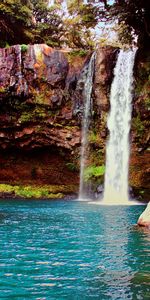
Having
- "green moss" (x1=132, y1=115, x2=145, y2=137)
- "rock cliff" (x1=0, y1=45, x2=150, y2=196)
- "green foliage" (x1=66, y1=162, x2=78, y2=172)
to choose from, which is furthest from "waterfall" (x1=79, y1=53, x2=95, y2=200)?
"green moss" (x1=132, y1=115, x2=145, y2=137)

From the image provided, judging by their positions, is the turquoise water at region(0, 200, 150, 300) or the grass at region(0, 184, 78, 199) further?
the grass at region(0, 184, 78, 199)

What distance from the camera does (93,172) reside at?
73.5 ft

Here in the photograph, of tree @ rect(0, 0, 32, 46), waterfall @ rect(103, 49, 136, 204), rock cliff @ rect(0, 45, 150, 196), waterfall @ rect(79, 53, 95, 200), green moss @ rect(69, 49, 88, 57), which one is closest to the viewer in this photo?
waterfall @ rect(103, 49, 136, 204)

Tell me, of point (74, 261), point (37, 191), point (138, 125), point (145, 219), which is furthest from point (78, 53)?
point (74, 261)

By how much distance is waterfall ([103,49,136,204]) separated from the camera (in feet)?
72.0

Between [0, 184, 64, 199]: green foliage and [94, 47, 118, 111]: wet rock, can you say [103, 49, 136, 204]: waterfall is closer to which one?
[94, 47, 118, 111]: wet rock

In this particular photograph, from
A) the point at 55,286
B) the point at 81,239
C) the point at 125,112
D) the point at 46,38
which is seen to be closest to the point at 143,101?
the point at 125,112

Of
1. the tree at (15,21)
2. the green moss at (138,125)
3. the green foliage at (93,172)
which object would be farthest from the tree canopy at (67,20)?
the green foliage at (93,172)

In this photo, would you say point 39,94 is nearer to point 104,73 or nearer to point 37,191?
point 104,73

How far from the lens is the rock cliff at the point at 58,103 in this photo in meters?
22.1

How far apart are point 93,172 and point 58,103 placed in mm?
4305

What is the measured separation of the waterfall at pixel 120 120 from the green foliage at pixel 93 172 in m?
0.32

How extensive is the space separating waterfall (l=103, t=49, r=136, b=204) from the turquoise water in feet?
37.5

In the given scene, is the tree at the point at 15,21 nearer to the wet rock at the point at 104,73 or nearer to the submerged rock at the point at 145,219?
the wet rock at the point at 104,73
